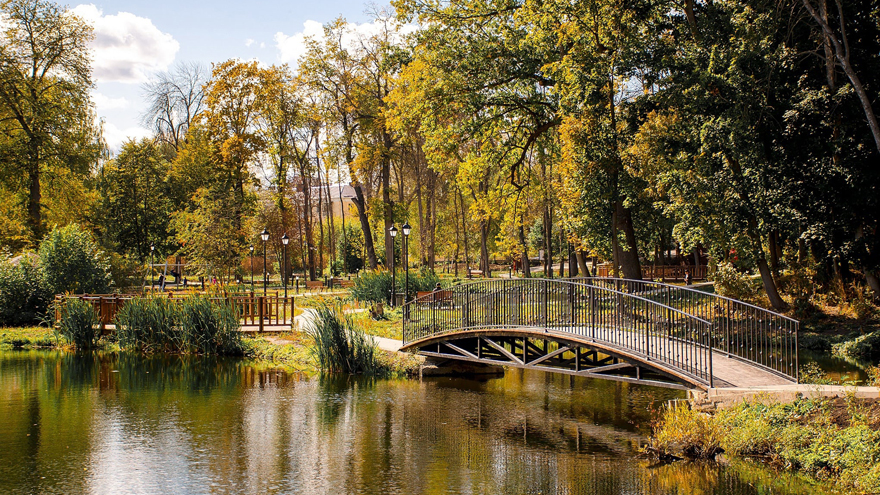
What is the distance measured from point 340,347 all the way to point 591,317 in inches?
272

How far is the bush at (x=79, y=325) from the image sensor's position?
22.0 meters

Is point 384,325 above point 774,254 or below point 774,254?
below

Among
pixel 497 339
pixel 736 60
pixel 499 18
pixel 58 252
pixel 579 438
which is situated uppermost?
pixel 499 18

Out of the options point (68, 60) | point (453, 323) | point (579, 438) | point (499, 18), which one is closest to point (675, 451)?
point (579, 438)

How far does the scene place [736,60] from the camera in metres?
20.1

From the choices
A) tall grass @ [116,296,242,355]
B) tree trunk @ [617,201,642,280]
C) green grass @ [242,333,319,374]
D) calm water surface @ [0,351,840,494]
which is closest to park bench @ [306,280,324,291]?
green grass @ [242,333,319,374]

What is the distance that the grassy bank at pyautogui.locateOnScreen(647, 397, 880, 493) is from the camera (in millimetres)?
9258

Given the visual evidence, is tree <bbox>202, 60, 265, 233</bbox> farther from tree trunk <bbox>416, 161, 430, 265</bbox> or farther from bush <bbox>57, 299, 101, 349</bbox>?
bush <bbox>57, 299, 101, 349</bbox>

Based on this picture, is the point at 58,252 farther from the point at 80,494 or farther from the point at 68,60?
the point at 80,494

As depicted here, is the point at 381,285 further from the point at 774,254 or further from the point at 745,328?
the point at 745,328

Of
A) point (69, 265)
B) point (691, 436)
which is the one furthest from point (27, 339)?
point (691, 436)

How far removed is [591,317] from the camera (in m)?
13.9

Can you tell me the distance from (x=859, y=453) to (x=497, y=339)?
8.21 metres

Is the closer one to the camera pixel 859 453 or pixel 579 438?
pixel 859 453
